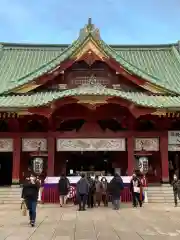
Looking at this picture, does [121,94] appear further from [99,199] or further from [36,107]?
[99,199]

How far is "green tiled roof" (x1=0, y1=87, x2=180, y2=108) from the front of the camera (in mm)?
19123

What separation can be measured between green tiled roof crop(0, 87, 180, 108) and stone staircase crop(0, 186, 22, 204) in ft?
15.1

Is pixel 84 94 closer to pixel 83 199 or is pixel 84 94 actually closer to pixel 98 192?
pixel 98 192

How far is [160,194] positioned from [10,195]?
26.4 feet

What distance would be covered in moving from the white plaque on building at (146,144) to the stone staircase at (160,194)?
2.30 m

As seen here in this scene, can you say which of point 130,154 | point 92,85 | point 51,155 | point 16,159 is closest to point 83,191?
point 51,155

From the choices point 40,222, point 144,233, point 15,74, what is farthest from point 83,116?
point 144,233

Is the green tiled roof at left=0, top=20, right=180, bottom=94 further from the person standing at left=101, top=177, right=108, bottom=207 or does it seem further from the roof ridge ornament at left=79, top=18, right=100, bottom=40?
the person standing at left=101, top=177, right=108, bottom=207

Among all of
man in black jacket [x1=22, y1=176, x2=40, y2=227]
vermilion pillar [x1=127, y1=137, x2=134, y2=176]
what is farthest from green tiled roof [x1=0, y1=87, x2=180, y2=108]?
man in black jacket [x1=22, y1=176, x2=40, y2=227]

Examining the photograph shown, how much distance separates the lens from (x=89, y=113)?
2122 cm

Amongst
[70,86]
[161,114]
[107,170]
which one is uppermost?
[70,86]

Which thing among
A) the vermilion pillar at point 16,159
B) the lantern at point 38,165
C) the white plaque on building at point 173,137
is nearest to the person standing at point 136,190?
the white plaque on building at point 173,137

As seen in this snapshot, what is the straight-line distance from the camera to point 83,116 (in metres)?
21.2

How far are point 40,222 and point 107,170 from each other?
530 inches
